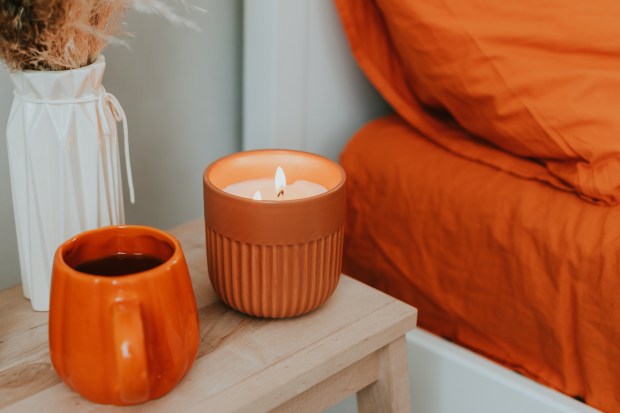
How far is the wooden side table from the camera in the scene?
555 mm

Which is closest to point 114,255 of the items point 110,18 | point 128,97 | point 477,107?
point 110,18

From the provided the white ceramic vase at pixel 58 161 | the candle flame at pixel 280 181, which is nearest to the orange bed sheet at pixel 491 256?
the candle flame at pixel 280 181

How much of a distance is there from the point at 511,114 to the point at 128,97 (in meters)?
0.44

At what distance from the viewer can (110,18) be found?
1.96 ft

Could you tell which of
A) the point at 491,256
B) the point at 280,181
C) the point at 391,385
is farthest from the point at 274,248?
the point at 491,256

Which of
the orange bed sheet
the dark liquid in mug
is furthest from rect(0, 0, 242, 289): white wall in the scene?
the dark liquid in mug

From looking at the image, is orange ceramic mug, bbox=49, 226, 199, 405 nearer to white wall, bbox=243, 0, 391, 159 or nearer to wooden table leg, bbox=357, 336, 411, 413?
wooden table leg, bbox=357, 336, 411, 413

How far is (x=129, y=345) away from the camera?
50 cm

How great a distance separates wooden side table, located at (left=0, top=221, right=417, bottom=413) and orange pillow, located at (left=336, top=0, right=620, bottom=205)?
0.26 meters

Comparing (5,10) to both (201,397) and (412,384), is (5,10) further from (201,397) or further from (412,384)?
(412,384)

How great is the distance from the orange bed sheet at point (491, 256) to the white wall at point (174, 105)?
0.61 ft

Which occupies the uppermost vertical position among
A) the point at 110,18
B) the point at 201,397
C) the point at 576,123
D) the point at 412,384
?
the point at 110,18

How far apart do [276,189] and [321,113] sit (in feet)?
1.19

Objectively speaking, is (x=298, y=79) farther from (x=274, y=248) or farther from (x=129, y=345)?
(x=129, y=345)
